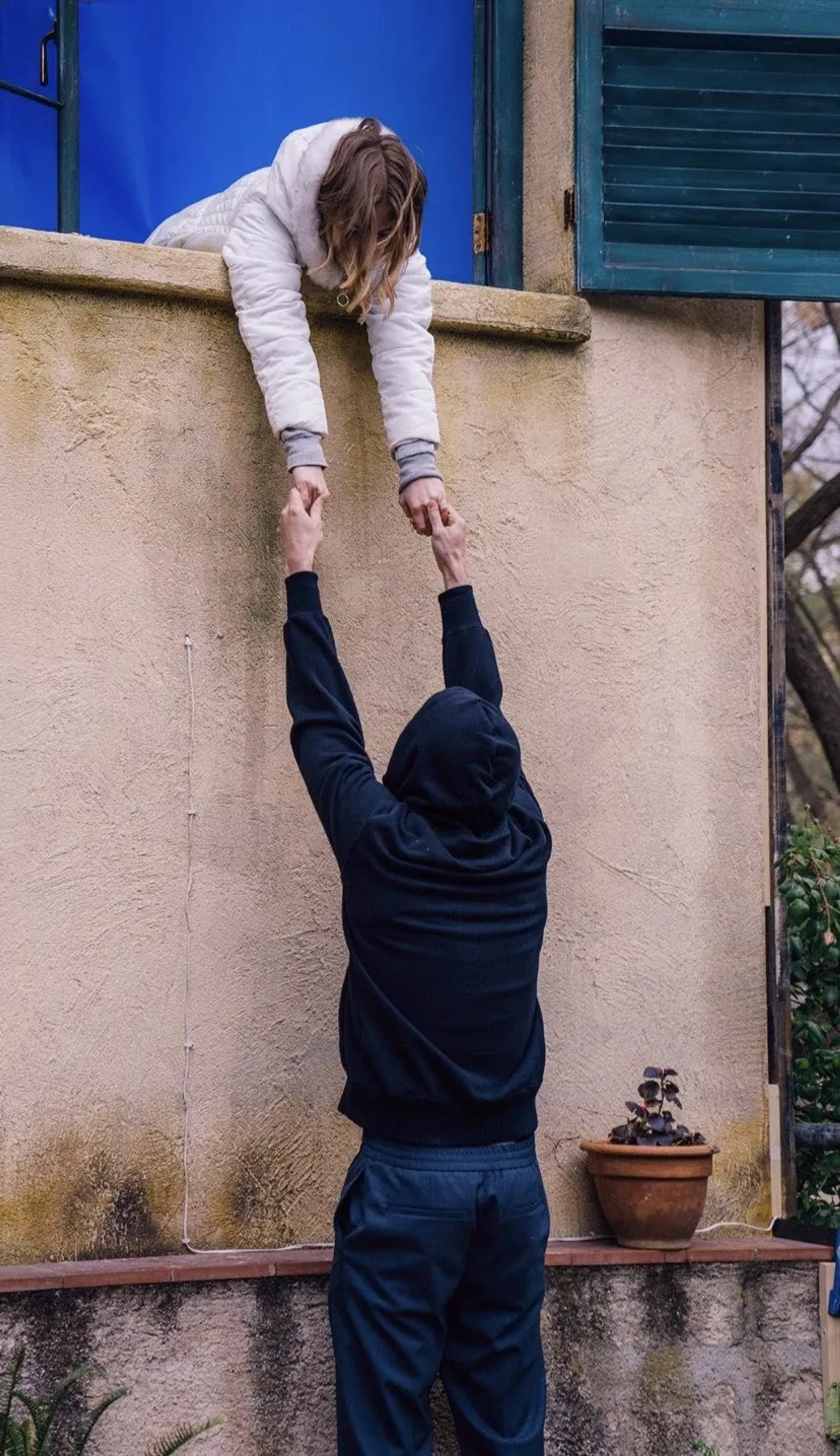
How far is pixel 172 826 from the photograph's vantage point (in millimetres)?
3994

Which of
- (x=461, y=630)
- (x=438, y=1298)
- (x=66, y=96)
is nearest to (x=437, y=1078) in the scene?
(x=438, y=1298)

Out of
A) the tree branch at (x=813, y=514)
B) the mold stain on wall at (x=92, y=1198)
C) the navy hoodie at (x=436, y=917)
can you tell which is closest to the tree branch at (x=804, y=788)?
the tree branch at (x=813, y=514)

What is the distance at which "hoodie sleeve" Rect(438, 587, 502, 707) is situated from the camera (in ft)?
12.4

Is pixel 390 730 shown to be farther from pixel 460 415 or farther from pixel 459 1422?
pixel 459 1422

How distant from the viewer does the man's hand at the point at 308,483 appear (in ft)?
12.8

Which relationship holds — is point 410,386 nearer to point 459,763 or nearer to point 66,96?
point 459,763

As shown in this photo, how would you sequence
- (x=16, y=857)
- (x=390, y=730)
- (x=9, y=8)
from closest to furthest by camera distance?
(x=16, y=857) → (x=390, y=730) → (x=9, y=8)

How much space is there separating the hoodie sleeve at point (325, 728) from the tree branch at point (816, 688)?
4390 mm

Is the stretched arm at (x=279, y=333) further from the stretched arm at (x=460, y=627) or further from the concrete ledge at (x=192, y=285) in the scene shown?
the stretched arm at (x=460, y=627)

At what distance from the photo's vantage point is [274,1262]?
378 centimetres

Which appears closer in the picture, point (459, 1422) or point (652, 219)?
point (459, 1422)

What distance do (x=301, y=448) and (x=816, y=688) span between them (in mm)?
4465

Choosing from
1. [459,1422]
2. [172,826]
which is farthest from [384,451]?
[459,1422]

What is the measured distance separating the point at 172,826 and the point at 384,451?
3.27ft
